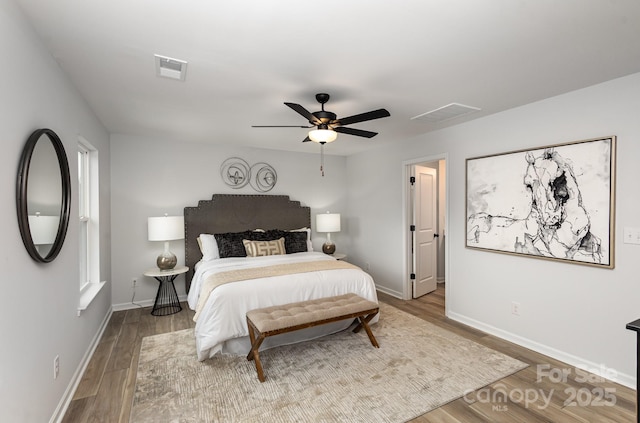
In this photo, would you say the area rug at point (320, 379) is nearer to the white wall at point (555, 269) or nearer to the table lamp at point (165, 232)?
the white wall at point (555, 269)

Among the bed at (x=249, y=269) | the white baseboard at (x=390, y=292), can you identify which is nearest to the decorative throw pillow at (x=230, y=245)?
the bed at (x=249, y=269)

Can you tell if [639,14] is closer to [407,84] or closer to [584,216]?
[407,84]

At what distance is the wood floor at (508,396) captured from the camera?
6.82ft

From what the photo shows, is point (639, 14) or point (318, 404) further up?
point (639, 14)

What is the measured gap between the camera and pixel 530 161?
119 inches

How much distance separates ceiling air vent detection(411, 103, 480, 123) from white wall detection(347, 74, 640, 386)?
0.37 m

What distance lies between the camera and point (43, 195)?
1.84 metres

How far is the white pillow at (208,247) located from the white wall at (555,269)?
9.94 feet

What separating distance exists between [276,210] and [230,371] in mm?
2896

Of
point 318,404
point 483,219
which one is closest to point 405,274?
point 483,219

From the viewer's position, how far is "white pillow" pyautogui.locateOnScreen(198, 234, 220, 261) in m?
4.27

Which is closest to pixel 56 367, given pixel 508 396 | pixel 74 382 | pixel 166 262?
A: pixel 74 382

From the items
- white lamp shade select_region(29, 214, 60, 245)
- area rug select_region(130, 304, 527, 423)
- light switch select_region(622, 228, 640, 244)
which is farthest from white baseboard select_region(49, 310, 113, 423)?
light switch select_region(622, 228, 640, 244)

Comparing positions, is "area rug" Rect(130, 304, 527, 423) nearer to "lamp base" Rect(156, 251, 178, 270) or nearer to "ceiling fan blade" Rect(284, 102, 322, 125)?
"lamp base" Rect(156, 251, 178, 270)
